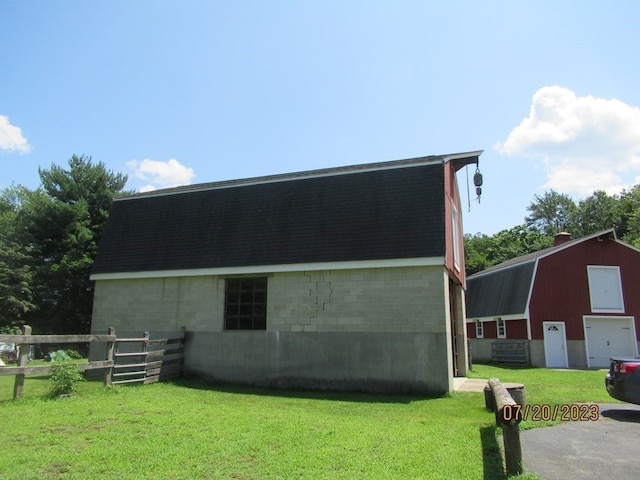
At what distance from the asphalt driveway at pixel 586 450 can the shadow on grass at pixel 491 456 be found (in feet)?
→ 1.07

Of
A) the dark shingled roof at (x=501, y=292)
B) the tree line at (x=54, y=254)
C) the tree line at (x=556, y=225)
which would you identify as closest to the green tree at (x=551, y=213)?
the tree line at (x=556, y=225)

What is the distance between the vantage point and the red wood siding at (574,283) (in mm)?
22328

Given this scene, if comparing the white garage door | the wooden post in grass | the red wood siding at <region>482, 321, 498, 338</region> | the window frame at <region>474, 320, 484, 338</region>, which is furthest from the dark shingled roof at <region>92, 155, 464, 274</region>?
the window frame at <region>474, 320, 484, 338</region>

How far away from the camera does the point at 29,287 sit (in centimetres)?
3025

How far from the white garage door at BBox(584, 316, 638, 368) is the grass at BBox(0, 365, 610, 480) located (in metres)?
14.2

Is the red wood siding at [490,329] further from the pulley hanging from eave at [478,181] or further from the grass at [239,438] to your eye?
the grass at [239,438]

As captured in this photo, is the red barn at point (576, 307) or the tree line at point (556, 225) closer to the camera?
the red barn at point (576, 307)

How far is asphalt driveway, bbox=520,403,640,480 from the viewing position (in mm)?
5234

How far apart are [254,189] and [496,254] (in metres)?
41.8

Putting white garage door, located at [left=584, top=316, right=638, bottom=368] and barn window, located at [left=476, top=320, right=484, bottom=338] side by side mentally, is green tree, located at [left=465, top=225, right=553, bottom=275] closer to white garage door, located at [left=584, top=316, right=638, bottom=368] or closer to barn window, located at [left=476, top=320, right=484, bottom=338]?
barn window, located at [left=476, top=320, right=484, bottom=338]

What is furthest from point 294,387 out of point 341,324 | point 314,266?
point 314,266

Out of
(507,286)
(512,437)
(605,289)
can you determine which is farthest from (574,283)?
(512,437)

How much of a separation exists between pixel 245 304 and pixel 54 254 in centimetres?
2293
